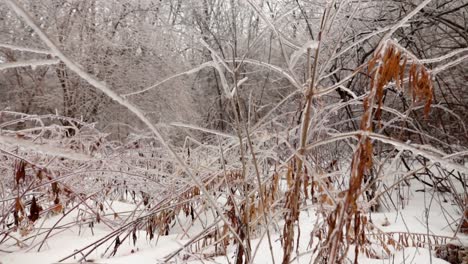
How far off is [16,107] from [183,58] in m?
6.22

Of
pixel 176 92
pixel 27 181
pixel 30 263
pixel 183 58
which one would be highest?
pixel 183 58

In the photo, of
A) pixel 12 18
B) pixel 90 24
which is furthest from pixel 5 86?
pixel 90 24

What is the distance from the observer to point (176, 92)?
51.5 feet

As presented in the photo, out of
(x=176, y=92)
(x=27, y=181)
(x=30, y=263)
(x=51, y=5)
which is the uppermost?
(x=51, y=5)

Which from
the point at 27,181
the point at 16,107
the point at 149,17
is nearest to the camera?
the point at 27,181

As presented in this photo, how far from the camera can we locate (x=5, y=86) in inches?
607

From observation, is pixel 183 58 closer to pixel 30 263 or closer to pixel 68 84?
pixel 68 84

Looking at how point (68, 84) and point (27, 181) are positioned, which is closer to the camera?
point (27, 181)

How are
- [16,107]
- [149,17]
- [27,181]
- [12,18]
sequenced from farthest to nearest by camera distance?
[149,17]
[16,107]
[12,18]
[27,181]

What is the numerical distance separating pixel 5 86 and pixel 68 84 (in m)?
2.83

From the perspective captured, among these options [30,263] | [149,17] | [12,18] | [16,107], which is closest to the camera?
[30,263]

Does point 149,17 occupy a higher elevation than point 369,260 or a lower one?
higher

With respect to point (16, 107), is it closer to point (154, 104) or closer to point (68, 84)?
point (68, 84)

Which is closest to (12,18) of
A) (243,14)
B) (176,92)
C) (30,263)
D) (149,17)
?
(149,17)
